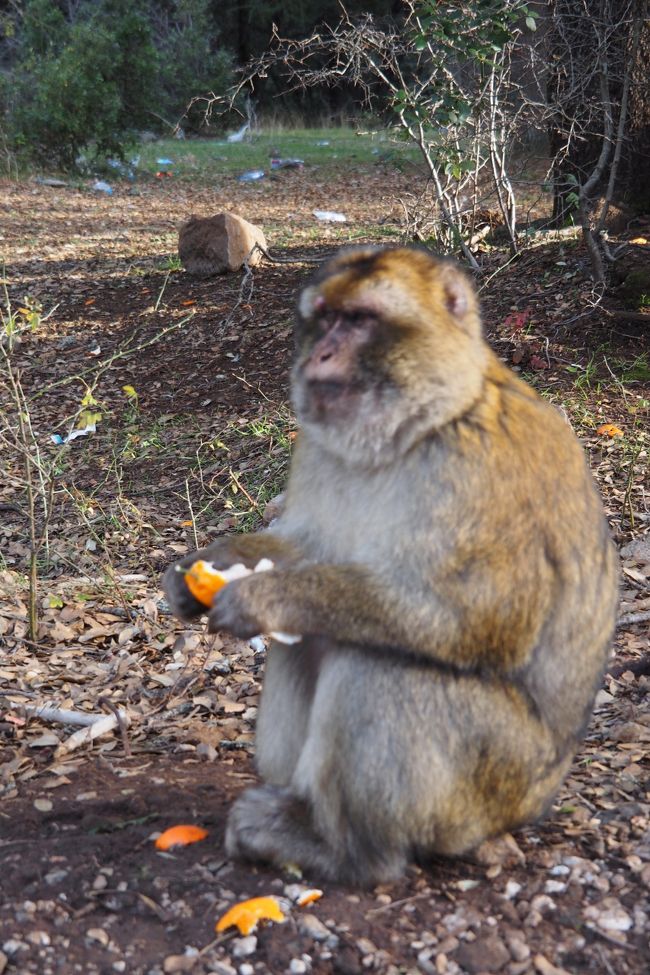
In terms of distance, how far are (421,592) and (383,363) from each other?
0.58 metres

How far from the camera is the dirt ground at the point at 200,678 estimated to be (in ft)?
9.16

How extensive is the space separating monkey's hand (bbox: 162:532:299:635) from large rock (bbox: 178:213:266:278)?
23.3 ft

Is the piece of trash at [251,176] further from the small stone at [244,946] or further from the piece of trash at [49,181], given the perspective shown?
the small stone at [244,946]

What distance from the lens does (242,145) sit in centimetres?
2248

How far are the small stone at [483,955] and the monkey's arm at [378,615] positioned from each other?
25.6 inches

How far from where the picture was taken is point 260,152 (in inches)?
811

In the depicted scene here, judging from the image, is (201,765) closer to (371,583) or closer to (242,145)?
(371,583)

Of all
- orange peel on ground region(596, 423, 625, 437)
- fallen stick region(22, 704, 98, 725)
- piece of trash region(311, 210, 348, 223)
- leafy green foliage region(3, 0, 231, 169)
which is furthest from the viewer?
leafy green foliage region(3, 0, 231, 169)

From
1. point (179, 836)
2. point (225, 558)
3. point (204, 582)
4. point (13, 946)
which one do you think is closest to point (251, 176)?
point (225, 558)

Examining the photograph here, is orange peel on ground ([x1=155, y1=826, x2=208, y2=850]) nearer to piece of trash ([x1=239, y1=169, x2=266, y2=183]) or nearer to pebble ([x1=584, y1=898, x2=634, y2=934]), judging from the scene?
pebble ([x1=584, y1=898, x2=634, y2=934])

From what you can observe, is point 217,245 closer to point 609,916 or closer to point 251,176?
point 251,176

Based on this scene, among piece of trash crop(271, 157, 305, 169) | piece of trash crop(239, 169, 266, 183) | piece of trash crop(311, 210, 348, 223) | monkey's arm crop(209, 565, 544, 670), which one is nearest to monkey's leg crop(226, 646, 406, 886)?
monkey's arm crop(209, 565, 544, 670)

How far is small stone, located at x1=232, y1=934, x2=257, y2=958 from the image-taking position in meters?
2.72

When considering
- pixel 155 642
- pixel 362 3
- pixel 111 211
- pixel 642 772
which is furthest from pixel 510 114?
pixel 362 3
